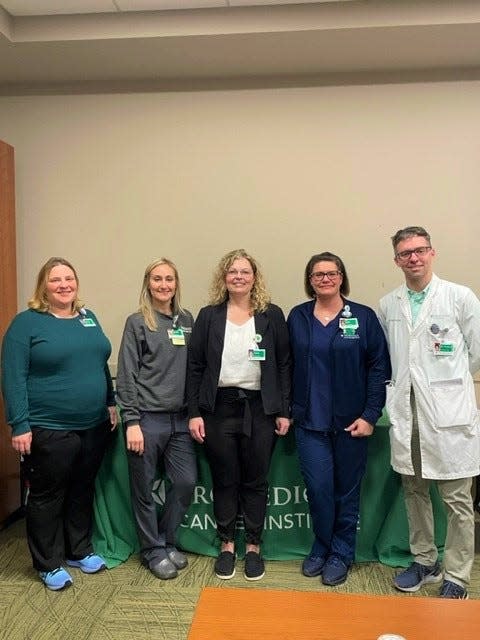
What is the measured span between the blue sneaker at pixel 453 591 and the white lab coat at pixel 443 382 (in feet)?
1.63

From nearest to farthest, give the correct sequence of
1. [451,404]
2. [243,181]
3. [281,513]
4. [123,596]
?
1. [451,404]
2. [123,596]
3. [281,513]
4. [243,181]

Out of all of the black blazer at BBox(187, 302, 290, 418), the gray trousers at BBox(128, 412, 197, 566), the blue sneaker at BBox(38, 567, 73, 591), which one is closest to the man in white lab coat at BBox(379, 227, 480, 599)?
the black blazer at BBox(187, 302, 290, 418)

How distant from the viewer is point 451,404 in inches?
91.8

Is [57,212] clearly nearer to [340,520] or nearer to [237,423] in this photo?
[237,423]

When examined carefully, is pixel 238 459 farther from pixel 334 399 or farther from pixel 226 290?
pixel 226 290

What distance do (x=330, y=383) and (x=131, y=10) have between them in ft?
7.38

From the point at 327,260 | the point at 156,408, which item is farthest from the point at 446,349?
the point at 156,408

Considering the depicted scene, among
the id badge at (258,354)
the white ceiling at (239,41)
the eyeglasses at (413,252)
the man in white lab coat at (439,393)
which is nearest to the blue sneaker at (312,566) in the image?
the man in white lab coat at (439,393)

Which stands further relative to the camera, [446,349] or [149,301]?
[149,301]

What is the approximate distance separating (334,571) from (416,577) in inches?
15.4

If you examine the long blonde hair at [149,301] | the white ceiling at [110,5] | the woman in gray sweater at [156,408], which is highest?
the white ceiling at [110,5]

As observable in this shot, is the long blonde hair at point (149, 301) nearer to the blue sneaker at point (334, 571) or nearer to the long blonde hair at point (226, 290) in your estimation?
the long blonde hair at point (226, 290)

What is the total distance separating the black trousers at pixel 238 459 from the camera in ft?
8.45

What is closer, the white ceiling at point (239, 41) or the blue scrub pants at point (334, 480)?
the blue scrub pants at point (334, 480)
